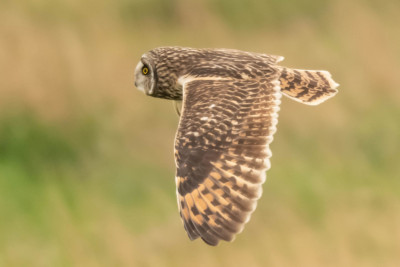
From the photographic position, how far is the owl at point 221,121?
455 cm

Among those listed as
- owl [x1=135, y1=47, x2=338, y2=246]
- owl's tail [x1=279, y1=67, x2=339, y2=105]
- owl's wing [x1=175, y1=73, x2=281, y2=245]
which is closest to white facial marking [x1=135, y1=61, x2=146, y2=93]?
owl [x1=135, y1=47, x2=338, y2=246]

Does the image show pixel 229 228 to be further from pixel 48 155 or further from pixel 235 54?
pixel 48 155

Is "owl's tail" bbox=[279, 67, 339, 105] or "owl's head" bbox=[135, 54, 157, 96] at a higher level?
"owl's tail" bbox=[279, 67, 339, 105]

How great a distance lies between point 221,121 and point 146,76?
2.74 ft

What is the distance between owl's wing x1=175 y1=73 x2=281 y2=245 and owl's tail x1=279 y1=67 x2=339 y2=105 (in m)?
0.30

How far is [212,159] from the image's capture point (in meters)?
4.74

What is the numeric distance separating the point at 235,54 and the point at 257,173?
1.08 meters

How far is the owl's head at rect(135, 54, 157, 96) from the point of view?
5.53 metres

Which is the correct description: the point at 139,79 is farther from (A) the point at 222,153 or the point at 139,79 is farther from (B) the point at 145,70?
(A) the point at 222,153

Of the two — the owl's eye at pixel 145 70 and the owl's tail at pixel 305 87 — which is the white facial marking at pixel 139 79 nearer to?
the owl's eye at pixel 145 70

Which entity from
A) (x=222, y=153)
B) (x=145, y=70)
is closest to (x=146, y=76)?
(x=145, y=70)

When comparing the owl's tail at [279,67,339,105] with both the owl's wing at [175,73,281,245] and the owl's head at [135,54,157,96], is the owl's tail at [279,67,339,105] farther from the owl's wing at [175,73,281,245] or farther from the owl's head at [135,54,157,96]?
the owl's head at [135,54,157,96]

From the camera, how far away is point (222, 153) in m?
4.76

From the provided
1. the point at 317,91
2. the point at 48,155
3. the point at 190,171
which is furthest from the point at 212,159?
the point at 48,155
